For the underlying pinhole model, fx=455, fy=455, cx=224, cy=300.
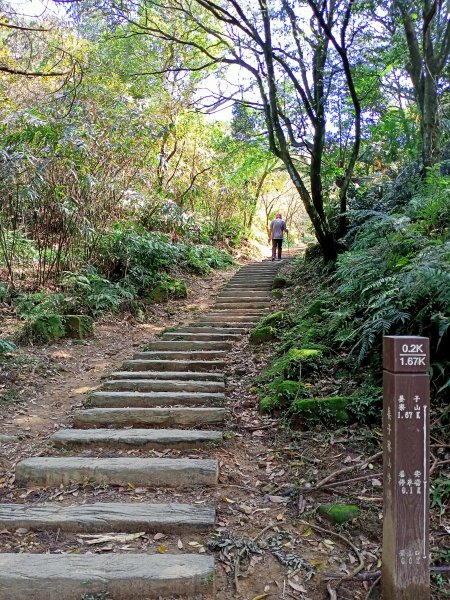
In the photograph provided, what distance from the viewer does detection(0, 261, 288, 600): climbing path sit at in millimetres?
2586

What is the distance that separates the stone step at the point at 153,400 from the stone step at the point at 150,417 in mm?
313

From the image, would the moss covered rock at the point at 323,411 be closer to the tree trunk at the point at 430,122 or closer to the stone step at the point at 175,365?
the stone step at the point at 175,365

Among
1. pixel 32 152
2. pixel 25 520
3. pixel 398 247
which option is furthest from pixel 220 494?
pixel 32 152

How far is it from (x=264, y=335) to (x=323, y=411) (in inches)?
109

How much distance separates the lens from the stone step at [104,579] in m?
2.56

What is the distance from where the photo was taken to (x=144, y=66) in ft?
39.2

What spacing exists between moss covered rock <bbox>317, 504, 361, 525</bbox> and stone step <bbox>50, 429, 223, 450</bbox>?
3.94 ft

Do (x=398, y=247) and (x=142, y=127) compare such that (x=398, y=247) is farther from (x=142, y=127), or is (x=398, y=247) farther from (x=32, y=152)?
(x=142, y=127)

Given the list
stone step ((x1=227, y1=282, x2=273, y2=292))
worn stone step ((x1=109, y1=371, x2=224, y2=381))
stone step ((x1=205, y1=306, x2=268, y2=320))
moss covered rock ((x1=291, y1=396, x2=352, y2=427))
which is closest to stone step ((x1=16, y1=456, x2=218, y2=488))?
Answer: moss covered rock ((x1=291, y1=396, x2=352, y2=427))

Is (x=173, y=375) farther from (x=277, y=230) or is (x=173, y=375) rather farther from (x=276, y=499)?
(x=277, y=230)

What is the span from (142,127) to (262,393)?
7138mm

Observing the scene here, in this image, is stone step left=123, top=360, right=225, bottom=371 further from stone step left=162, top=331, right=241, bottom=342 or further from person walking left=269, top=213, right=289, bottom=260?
person walking left=269, top=213, right=289, bottom=260

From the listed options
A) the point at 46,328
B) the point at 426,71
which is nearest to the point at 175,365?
the point at 46,328

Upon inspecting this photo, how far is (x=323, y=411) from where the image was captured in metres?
4.19
